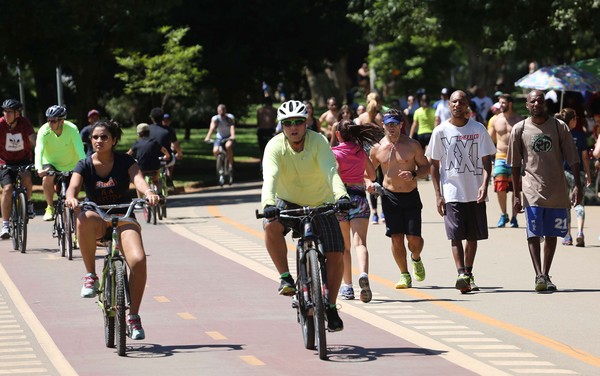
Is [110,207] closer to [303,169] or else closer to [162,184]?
[303,169]

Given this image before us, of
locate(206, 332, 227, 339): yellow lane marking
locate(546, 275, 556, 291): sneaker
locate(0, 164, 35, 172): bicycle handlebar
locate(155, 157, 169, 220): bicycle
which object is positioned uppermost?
locate(0, 164, 35, 172): bicycle handlebar

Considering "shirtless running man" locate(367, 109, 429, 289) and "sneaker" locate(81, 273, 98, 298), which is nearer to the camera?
"sneaker" locate(81, 273, 98, 298)

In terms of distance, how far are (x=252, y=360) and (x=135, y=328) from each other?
1022mm

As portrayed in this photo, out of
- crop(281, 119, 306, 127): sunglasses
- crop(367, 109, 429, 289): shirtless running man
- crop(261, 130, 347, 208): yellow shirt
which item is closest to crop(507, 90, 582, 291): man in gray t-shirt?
crop(367, 109, 429, 289): shirtless running man

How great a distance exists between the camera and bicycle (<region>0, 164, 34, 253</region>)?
18.5 metres

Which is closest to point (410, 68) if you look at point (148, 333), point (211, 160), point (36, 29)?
point (211, 160)

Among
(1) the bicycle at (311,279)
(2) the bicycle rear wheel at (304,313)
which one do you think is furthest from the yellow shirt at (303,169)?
(2) the bicycle rear wheel at (304,313)

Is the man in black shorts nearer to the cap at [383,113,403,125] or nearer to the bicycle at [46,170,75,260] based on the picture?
the cap at [383,113,403,125]

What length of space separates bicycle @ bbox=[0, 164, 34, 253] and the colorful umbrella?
11837 millimetres

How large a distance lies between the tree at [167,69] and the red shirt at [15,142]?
19940mm

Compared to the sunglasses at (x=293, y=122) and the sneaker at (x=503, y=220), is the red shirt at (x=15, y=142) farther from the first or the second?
the sunglasses at (x=293, y=122)

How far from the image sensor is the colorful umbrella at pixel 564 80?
27172 millimetres

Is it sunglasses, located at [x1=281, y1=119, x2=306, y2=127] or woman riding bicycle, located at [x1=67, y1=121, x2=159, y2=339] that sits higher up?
sunglasses, located at [x1=281, y1=119, x2=306, y2=127]

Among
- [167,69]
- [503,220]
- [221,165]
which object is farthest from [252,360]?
[167,69]
